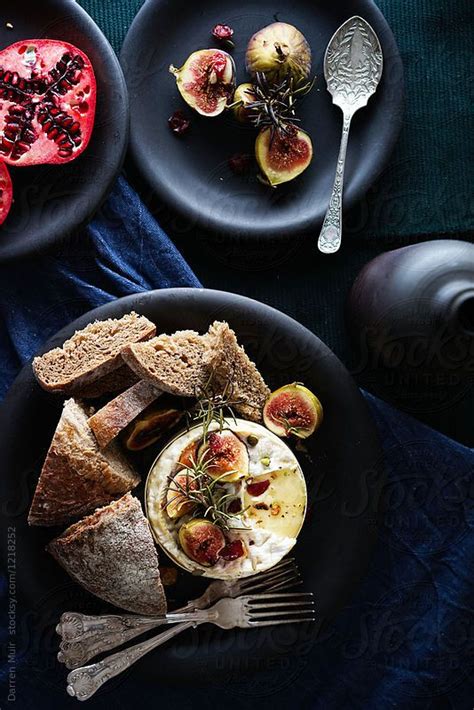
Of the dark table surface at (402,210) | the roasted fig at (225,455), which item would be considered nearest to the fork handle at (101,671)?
the roasted fig at (225,455)

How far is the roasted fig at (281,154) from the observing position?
2637 mm

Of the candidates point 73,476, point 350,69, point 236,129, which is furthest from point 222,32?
point 73,476

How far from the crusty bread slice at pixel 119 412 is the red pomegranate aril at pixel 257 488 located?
0.36 meters

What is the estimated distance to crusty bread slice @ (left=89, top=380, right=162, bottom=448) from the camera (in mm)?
2414

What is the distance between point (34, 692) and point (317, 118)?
6.20 feet

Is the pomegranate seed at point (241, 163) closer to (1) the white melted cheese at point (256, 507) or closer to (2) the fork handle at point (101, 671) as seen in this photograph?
(1) the white melted cheese at point (256, 507)

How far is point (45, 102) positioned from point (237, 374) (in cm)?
94

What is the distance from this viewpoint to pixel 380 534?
266 cm

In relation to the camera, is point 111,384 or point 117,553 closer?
point 117,553

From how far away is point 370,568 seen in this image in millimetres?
2666

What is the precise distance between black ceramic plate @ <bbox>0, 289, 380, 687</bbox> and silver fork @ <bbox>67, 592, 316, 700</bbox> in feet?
0.11

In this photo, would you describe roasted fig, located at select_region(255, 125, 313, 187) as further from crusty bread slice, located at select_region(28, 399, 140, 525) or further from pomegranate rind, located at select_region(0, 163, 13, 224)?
crusty bread slice, located at select_region(28, 399, 140, 525)

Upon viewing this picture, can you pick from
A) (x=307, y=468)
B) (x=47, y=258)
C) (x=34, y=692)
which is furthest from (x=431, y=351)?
(x=34, y=692)

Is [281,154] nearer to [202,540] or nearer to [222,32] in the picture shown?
[222,32]
